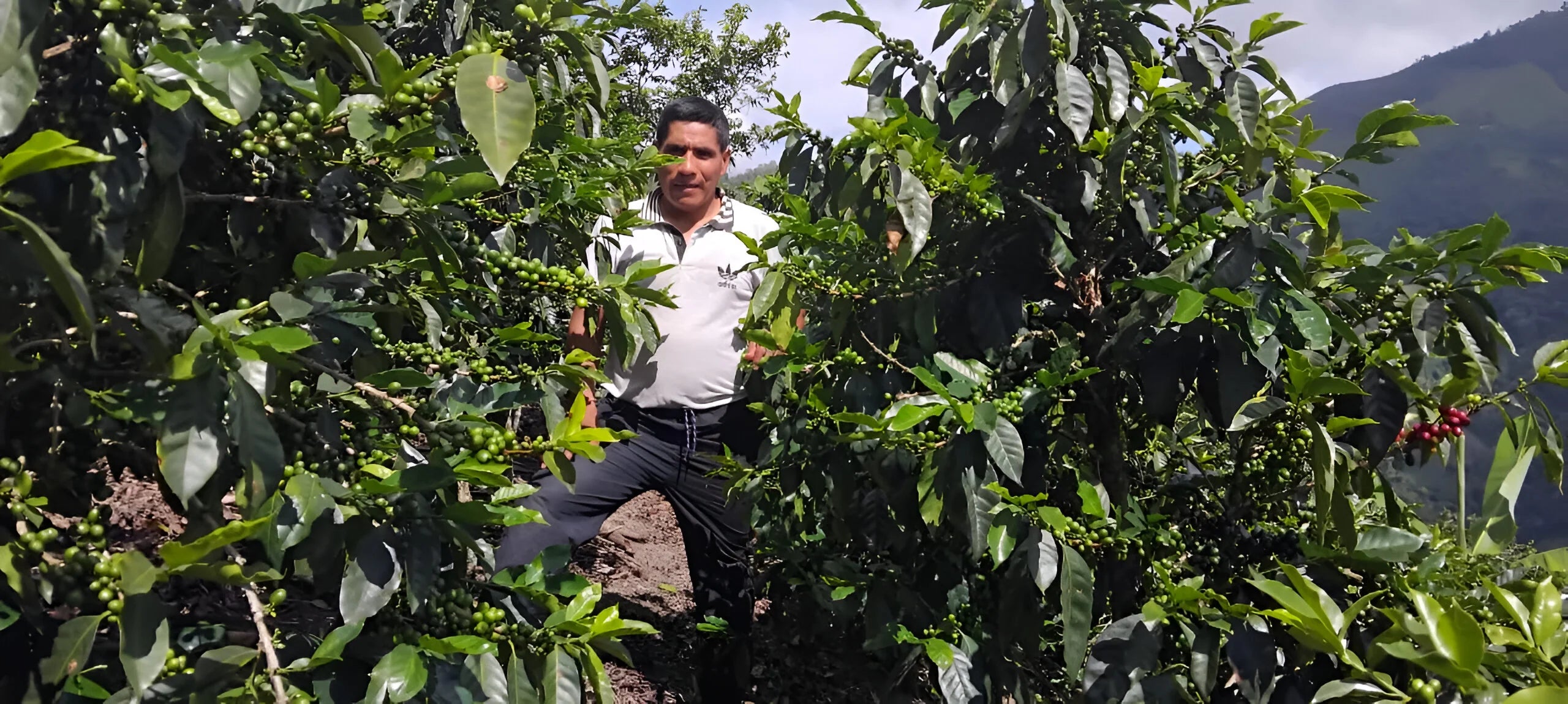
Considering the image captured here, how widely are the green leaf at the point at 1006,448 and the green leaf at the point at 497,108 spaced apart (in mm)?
776

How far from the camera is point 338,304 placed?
3.81 ft

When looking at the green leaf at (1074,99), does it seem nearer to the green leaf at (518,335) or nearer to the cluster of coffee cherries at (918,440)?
the cluster of coffee cherries at (918,440)

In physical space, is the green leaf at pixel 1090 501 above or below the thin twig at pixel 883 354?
below

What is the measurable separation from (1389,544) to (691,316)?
174cm

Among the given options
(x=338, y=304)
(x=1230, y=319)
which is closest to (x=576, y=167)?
(x=338, y=304)

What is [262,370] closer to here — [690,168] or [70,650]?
[70,650]

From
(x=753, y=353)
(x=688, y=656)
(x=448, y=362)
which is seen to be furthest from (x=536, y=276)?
(x=688, y=656)

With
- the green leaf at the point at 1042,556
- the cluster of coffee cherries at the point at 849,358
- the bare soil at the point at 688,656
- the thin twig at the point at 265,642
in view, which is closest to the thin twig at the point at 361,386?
the thin twig at the point at 265,642

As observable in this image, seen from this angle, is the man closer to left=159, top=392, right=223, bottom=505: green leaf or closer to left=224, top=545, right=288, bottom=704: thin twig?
left=224, top=545, right=288, bottom=704: thin twig

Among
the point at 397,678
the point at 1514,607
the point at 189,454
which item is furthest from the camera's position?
the point at 1514,607

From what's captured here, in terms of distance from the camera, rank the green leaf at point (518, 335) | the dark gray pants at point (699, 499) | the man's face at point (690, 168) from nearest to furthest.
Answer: the green leaf at point (518, 335) → the dark gray pants at point (699, 499) → the man's face at point (690, 168)

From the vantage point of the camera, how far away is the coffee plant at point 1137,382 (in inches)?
56.2

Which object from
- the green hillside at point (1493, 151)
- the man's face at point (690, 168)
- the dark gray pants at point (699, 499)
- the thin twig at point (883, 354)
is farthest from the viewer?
the green hillside at point (1493, 151)

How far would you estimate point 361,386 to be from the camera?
3.94ft
